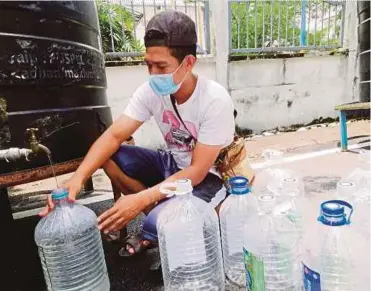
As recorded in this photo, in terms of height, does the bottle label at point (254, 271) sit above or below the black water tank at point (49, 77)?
below

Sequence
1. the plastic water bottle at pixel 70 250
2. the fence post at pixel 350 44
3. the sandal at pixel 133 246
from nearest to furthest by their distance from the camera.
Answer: the plastic water bottle at pixel 70 250
the sandal at pixel 133 246
the fence post at pixel 350 44

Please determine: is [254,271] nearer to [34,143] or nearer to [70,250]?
[70,250]

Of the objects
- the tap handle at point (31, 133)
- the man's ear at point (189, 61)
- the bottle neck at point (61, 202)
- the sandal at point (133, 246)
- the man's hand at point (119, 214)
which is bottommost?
the sandal at point (133, 246)

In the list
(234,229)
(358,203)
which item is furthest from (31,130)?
(358,203)

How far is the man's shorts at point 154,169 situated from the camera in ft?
6.11

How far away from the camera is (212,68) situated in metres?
5.72

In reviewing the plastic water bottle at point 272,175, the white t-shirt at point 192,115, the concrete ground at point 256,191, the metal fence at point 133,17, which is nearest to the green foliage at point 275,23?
→ the metal fence at point 133,17

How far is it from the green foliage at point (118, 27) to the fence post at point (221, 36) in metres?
1.37

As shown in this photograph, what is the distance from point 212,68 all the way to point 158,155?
3.89 m

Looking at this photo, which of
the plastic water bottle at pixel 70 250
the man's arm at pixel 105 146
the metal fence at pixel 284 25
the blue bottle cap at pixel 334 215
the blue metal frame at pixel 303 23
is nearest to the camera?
the blue bottle cap at pixel 334 215

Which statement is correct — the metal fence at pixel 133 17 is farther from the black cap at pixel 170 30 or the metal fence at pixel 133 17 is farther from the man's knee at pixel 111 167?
the black cap at pixel 170 30

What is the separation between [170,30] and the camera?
164cm

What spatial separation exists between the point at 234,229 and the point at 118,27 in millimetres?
5024

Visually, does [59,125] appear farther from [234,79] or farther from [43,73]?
[234,79]
